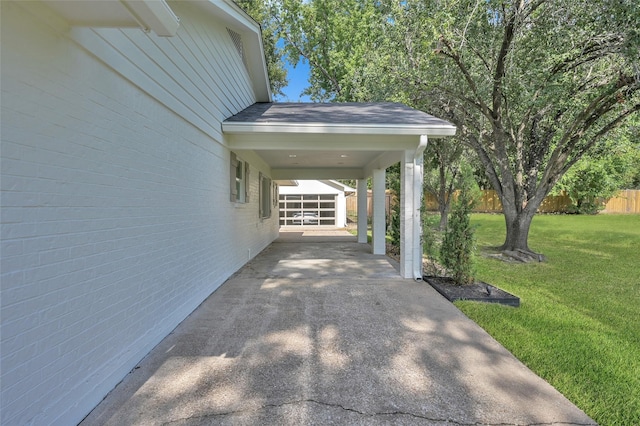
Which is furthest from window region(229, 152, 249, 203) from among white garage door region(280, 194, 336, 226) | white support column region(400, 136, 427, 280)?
white garage door region(280, 194, 336, 226)

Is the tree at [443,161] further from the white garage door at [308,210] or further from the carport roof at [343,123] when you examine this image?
the carport roof at [343,123]

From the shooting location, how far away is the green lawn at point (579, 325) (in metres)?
2.76

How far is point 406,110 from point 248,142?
3.45 metres

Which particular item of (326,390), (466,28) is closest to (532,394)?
(326,390)

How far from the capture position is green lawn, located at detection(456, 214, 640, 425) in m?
2.76

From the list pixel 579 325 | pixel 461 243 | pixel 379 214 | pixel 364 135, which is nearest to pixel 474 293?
pixel 461 243

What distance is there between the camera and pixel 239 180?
7.57 metres

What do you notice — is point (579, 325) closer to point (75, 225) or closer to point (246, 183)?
point (75, 225)

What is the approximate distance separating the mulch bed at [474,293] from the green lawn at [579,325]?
17 cm

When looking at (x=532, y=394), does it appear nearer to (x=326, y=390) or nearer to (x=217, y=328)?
(x=326, y=390)

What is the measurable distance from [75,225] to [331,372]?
7.62ft

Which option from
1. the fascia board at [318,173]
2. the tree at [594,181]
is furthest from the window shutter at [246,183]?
the tree at [594,181]

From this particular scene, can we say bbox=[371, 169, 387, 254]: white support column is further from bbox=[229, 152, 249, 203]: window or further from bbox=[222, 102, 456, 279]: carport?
bbox=[229, 152, 249, 203]: window

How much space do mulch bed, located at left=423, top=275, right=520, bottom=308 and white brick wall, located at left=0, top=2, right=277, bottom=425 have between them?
13.3ft
